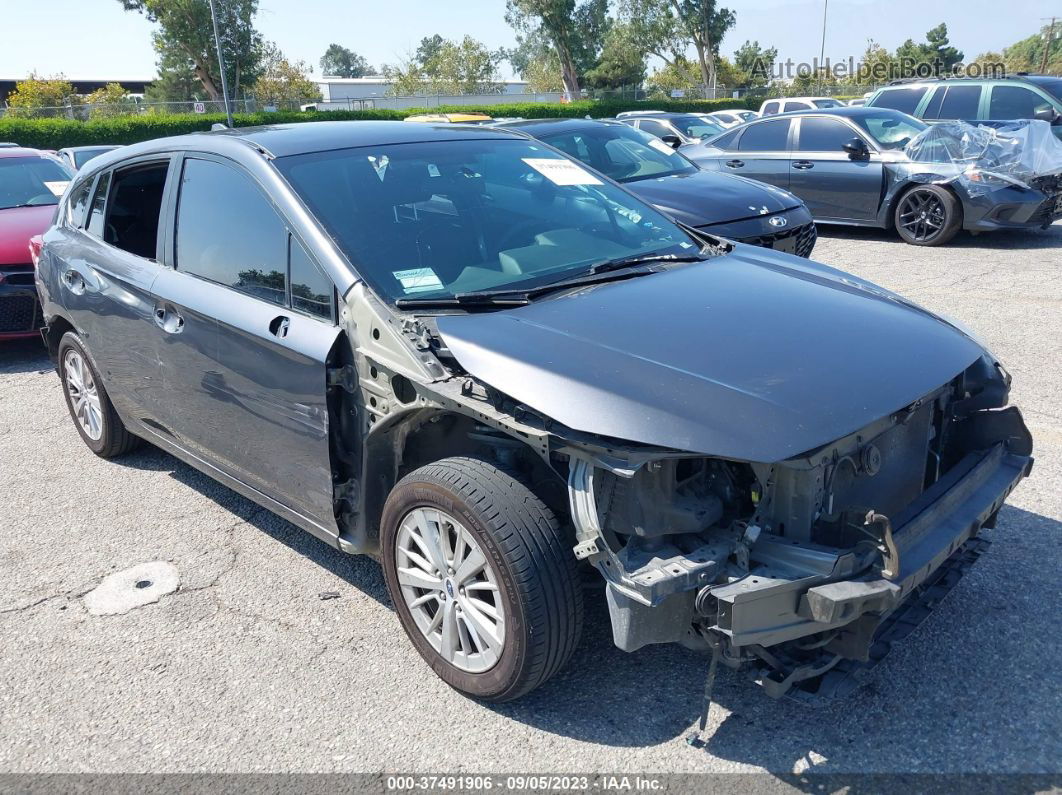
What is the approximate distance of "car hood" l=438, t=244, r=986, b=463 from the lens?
247 cm

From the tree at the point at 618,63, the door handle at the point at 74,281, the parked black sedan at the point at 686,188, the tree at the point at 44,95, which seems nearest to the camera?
the door handle at the point at 74,281

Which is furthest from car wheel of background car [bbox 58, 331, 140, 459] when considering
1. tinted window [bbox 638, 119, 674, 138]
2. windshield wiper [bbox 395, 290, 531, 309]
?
tinted window [bbox 638, 119, 674, 138]

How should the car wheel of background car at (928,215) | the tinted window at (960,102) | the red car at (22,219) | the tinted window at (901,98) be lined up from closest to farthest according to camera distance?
the red car at (22,219)
the car wheel of background car at (928,215)
the tinted window at (960,102)
the tinted window at (901,98)

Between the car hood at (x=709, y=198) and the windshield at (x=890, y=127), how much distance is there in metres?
3.27

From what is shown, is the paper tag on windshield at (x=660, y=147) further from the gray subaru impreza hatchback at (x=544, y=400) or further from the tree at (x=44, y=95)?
the tree at (x=44, y=95)

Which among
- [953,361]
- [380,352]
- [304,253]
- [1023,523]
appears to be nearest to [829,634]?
[953,361]

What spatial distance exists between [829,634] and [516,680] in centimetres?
93

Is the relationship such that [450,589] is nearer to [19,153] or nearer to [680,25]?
[19,153]

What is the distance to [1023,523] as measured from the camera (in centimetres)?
395

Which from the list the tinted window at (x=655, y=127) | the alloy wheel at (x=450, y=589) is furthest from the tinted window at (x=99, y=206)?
the tinted window at (x=655, y=127)

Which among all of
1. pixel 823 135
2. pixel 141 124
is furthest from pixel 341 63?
pixel 823 135

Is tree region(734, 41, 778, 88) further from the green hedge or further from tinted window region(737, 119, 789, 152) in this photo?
tinted window region(737, 119, 789, 152)

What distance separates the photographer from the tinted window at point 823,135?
11.1 meters

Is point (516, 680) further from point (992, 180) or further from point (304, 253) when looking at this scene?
point (992, 180)
